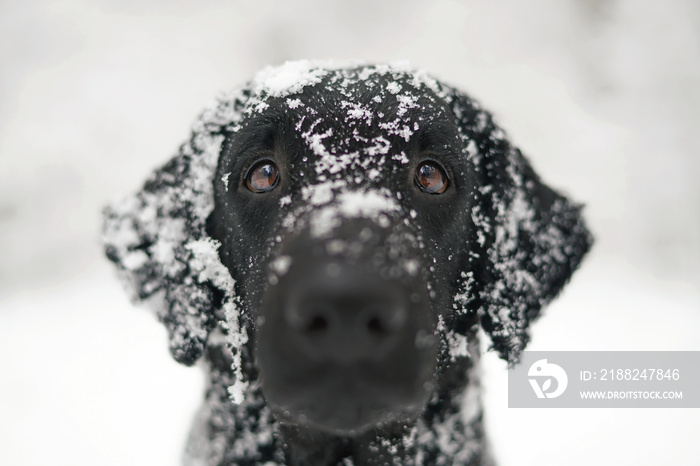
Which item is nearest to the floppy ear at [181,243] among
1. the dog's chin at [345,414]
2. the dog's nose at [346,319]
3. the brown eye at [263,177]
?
the brown eye at [263,177]

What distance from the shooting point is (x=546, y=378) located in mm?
3057

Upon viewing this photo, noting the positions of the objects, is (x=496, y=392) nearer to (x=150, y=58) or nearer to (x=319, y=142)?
(x=319, y=142)

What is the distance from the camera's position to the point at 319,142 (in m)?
1.74

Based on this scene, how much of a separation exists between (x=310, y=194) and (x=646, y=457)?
3413 mm

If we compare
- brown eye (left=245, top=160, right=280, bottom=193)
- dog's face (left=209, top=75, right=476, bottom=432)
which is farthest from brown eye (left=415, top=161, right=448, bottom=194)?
brown eye (left=245, top=160, right=280, bottom=193)

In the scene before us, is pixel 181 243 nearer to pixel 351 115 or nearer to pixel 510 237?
pixel 351 115

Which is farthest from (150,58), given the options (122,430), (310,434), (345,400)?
(345,400)

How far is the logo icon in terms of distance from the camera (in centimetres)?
304

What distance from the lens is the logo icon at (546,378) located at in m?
3.04

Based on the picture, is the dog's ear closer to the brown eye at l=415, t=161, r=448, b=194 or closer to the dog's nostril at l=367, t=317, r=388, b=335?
the brown eye at l=415, t=161, r=448, b=194

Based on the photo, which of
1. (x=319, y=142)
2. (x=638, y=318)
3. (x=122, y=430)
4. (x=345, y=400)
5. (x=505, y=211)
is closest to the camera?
(x=345, y=400)

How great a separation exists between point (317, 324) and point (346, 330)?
68mm

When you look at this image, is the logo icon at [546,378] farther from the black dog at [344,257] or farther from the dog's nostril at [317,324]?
the dog's nostril at [317,324]

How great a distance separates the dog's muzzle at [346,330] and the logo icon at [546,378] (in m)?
1.94
